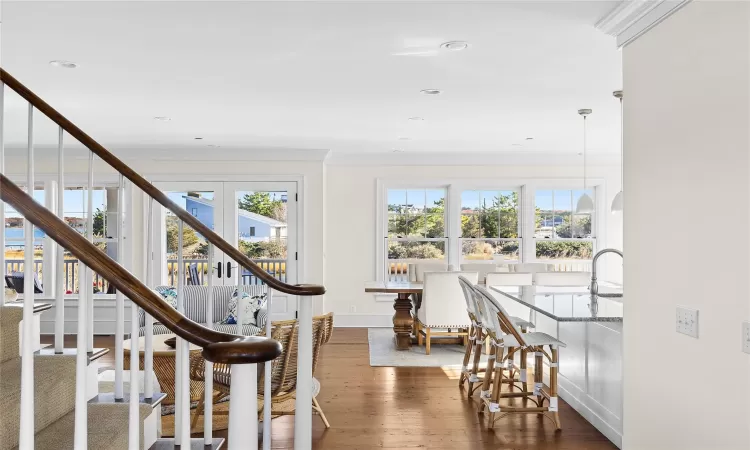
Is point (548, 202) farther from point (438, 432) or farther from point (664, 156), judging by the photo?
point (664, 156)

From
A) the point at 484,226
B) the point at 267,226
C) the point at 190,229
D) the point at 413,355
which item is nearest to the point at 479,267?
the point at 484,226

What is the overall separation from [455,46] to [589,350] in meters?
2.38

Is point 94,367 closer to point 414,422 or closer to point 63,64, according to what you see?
point 63,64

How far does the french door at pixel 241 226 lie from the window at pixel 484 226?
2445 millimetres

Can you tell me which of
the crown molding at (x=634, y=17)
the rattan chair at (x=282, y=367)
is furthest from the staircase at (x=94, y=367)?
the crown molding at (x=634, y=17)

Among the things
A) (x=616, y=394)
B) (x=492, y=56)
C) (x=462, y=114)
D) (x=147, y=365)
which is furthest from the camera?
(x=462, y=114)

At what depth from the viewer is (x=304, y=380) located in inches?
108

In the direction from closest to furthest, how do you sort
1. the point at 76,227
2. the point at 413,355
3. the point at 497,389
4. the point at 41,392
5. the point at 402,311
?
the point at 41,392, the point at 497,389, the point at 413,355, the point at 402,311, the point at 76,227

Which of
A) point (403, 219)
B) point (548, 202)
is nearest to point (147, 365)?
point (403, 219)

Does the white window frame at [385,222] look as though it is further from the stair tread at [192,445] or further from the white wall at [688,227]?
the stair tread at [192,445]

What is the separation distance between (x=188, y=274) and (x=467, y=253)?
3.87m

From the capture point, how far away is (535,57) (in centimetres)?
343

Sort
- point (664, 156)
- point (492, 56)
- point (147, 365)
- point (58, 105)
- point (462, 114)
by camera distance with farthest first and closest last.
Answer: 1. point (462, 114)
2. point (58, 105)
3. point (492, 56)
4. point (664, 156)
5. point (147, 365)

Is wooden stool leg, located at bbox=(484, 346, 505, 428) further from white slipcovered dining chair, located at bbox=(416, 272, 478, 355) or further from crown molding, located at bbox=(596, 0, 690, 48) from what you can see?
crown molding, located at bbox=(596, 0, 690, 48)
